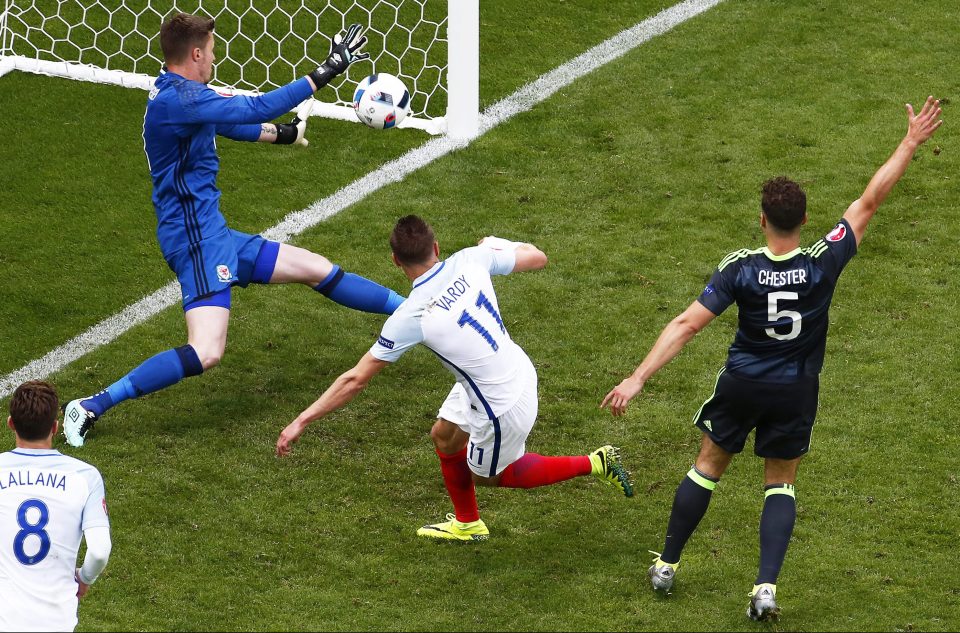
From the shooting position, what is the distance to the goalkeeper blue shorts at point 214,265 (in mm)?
7449

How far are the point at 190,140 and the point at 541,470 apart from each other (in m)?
2.65

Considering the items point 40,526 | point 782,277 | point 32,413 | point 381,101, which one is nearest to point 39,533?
point 40,526

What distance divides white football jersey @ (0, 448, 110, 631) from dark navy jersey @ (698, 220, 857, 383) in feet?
8.52

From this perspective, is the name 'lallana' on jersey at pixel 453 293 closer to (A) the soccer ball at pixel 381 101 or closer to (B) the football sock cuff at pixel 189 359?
(B) the football sock cuff at pixel 189 359

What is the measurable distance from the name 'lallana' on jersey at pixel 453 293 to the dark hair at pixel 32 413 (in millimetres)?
1681

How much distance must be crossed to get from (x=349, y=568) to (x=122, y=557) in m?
1.05

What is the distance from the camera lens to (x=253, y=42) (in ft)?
37.4

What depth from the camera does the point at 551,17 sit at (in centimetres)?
1166

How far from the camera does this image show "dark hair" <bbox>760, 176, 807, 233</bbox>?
5562 mm

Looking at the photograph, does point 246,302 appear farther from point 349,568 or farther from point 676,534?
point 676,534

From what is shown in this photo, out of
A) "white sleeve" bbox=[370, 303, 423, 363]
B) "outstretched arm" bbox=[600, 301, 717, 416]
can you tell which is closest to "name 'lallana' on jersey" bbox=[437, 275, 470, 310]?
"white sleeve" bbox=[370, 303, 423, 363]

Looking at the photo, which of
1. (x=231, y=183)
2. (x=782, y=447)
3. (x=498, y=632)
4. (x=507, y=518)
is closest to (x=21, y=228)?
(x=231, y=183)

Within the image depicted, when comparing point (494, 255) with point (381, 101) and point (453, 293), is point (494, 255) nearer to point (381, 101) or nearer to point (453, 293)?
point (453, 293)

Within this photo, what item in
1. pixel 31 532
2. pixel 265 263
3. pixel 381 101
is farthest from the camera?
pixel 381 101
